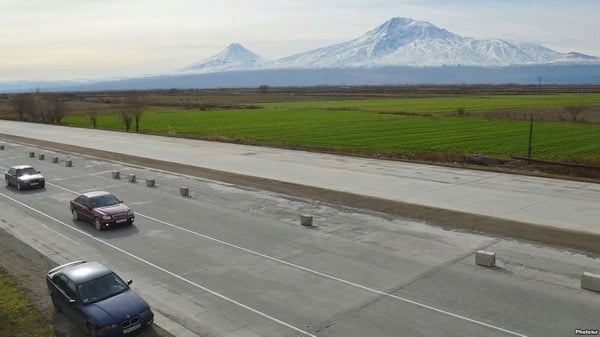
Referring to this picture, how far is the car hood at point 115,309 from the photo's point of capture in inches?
450

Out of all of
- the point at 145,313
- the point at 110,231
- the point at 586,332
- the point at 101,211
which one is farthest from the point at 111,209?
the point at 586,332

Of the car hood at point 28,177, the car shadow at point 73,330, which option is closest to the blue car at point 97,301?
the car shadow at point 73,330

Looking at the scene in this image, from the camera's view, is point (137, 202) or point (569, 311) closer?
point (569, 311)

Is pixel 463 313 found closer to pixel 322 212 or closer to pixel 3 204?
Result: pixel 322 212

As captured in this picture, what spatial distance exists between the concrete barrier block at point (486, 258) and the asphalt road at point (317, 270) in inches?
6.9

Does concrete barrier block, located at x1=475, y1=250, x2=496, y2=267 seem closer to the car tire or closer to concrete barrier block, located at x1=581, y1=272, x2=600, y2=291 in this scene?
concrete barrier block, located at x1=581, y1=272, x2=600, y2=291

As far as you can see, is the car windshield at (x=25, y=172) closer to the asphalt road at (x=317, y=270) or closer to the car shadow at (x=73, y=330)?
the asphalt road at (x=317, y=270)

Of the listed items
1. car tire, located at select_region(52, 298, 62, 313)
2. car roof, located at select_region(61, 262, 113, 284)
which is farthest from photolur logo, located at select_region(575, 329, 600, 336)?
car tire, located at select_region(52, 298, 62, 313)

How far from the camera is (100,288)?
40.5 feet

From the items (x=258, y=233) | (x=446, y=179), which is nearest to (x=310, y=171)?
(x=446, y=179)

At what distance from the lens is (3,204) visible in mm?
26391

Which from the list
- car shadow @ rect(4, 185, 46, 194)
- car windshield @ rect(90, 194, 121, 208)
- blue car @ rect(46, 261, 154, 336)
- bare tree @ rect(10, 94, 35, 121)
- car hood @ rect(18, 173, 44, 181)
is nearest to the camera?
blue car @ rect(46, 261, 154, 336)

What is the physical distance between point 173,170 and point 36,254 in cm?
1826

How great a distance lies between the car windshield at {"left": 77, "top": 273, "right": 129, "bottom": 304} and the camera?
12.1 metres
